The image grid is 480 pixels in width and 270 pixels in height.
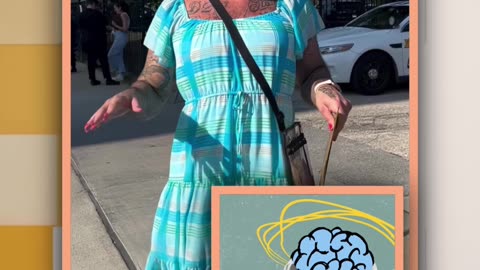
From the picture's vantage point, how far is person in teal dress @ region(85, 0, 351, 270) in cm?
303

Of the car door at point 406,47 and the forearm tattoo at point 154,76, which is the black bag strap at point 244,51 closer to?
the forearm tattoo at point 154,76

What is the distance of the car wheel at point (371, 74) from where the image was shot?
310cm

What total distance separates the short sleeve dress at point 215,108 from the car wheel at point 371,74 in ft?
0.75

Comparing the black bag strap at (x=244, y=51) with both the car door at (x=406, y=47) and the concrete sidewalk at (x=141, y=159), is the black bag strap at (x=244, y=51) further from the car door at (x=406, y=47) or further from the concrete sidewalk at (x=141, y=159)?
the car door at (x=406, y=47)

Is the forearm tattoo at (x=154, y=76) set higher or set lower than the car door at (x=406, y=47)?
lower

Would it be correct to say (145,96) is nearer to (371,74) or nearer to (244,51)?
(244,51)

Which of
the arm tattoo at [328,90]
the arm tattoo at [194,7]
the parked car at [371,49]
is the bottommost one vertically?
the arm tattoo at [328,90]

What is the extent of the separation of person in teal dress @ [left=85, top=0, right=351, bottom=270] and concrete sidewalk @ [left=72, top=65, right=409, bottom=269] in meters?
0.04

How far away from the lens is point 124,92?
10.1ft

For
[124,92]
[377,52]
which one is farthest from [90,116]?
[377,52]
